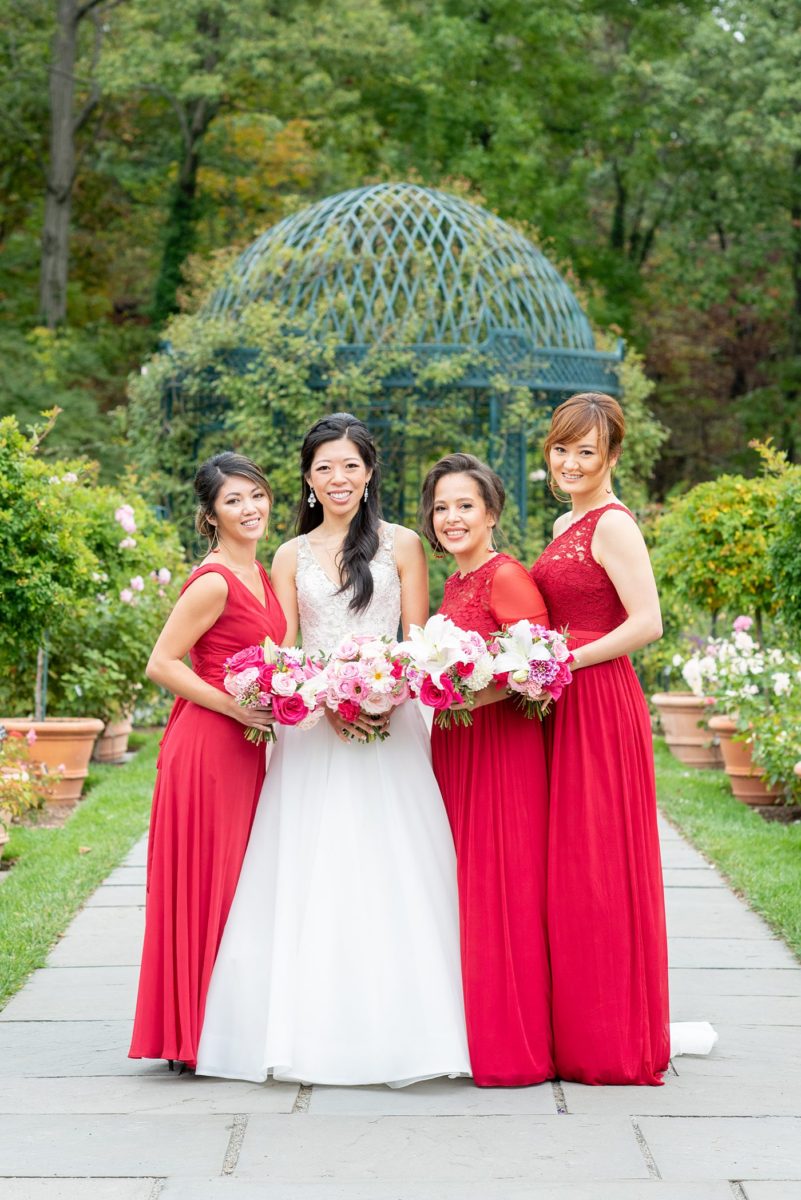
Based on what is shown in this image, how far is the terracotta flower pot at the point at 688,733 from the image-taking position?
1015cm

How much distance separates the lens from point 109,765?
1013 cm

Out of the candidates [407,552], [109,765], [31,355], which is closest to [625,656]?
[407,552]

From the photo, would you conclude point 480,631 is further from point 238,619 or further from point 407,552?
point 238,619

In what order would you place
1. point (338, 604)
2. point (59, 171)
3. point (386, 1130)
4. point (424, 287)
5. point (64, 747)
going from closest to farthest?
point (386, 1130) → point (338, 604) → point (64, 747) → point (424, 287) → point (59, 171)

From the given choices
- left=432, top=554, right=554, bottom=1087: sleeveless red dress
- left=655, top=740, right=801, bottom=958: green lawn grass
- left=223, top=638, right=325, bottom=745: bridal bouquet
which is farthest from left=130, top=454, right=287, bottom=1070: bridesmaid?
left=655, top=740, right=801, bottom=958: green lawn grass

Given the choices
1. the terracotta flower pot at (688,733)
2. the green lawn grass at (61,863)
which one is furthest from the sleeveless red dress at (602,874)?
the terracotta flower pot at (688,733)

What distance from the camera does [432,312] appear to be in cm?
1365

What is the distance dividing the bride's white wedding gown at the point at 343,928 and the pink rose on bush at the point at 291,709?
290 mm

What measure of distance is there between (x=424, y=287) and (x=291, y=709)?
1047 centimetres

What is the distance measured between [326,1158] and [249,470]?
196 cm

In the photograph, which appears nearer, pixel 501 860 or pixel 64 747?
pixel 501 860

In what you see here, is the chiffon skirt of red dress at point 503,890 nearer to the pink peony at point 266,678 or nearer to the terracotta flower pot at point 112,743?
the pink peony at point 266,678

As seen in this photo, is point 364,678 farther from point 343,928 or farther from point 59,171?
point 59,171

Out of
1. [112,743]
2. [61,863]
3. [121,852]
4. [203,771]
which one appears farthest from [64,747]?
[203,771]
